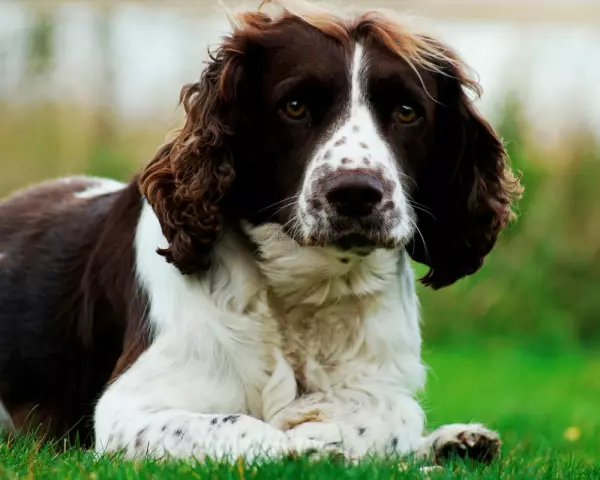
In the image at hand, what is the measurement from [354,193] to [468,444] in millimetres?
1027

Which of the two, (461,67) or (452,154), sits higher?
(461,67)

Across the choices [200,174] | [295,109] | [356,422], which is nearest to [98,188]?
[200,174]

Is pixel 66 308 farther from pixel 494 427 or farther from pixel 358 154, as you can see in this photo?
pixel 494 427

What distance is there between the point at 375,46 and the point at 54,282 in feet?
5.55

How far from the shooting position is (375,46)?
4.25 m

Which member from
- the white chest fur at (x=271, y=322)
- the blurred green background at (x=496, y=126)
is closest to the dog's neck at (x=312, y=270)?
the white chest fur at (x=271, y=322)

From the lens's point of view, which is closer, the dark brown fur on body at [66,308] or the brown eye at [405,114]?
the brown eye at [405,114]

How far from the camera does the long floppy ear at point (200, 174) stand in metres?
4.24

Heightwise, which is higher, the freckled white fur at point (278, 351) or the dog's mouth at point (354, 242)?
the dog's mouth at point (354, 242)

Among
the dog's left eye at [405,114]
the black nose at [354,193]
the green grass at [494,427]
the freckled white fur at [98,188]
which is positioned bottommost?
the green grass at [494,427]

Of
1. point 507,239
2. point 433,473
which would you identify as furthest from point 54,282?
point 507,239

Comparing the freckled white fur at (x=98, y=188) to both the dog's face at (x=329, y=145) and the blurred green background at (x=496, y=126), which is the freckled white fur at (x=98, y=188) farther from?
the blurred green background at (x=496, y=126)

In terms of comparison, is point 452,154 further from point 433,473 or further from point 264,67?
point 433,473

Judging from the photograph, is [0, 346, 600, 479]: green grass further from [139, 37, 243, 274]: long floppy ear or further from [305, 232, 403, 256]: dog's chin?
[139, 37, 243, 274]: long floppy ear
